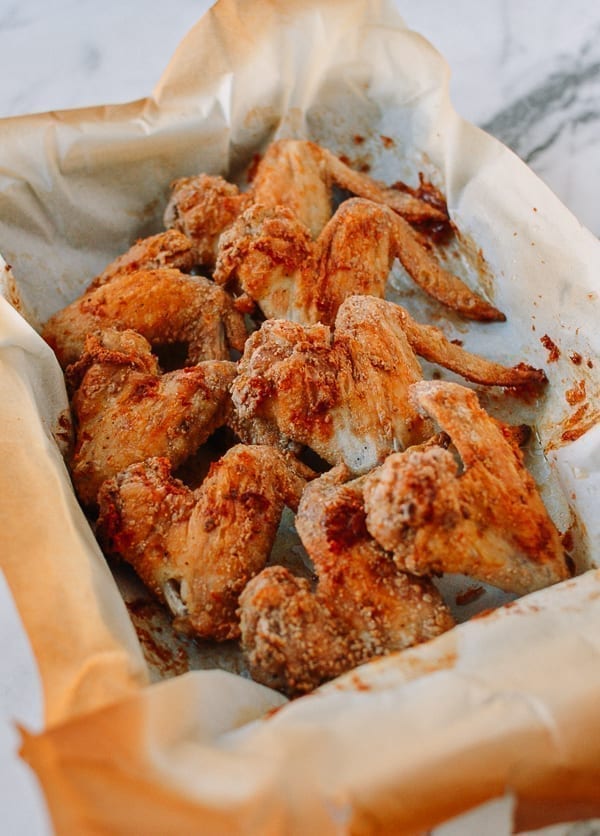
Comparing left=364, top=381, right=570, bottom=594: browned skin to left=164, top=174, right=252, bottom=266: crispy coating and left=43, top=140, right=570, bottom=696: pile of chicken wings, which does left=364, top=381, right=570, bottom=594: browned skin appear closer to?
left=43, top=140, right=570, bottom=696: pile of chicken wings

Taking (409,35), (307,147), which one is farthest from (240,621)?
(409,35)

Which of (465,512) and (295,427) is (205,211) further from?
(465,512)

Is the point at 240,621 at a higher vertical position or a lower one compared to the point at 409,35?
lower

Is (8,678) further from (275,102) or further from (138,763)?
(275,102)

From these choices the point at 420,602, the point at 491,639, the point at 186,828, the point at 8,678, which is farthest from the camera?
the point at 8,678

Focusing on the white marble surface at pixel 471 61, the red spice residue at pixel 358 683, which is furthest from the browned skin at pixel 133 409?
the white marble surface at pixel 471 61

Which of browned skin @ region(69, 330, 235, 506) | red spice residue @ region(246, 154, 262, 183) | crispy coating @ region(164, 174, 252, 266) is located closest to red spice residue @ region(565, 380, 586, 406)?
browned skin @ region(69, 330, 235, 506)

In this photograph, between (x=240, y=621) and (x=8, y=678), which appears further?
(x=8, y=678)

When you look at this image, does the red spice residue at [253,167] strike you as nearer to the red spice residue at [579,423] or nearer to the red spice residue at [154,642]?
the red spice residue at [579,423]
